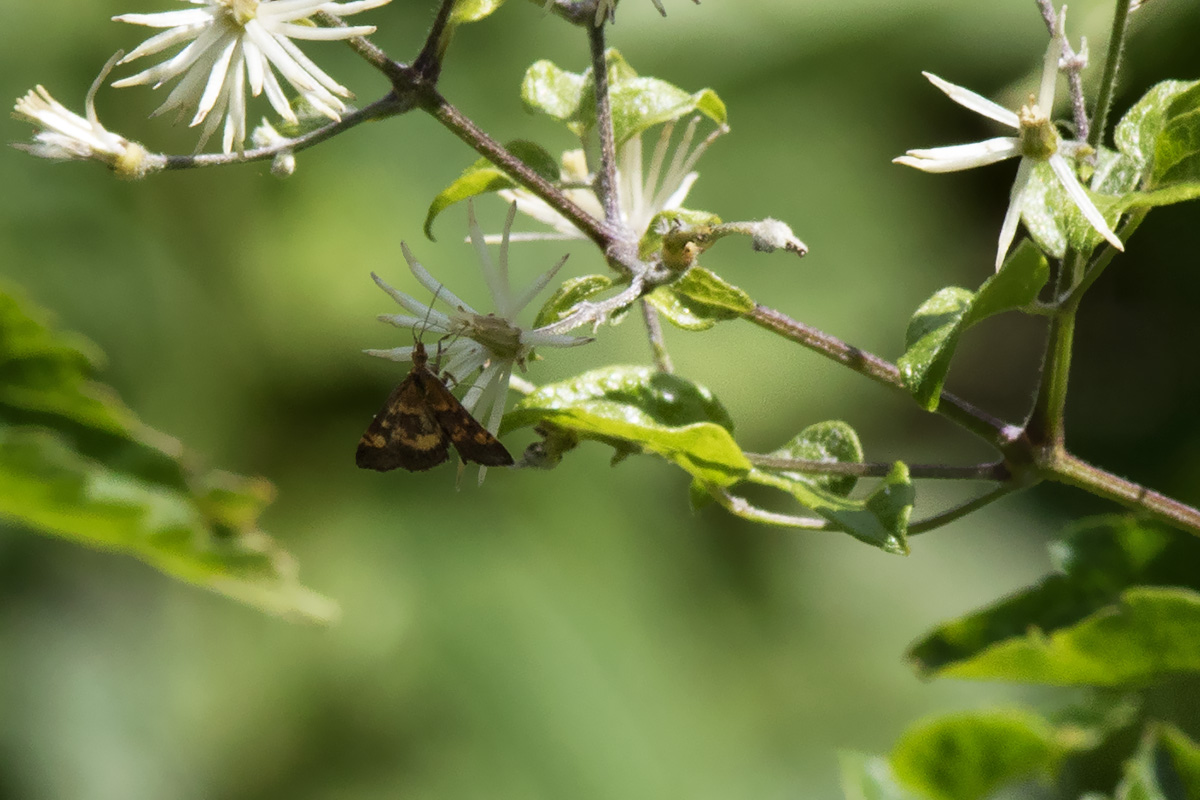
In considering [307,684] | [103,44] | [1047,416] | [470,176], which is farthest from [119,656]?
[1047,416]

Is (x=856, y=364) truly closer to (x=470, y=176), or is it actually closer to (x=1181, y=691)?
(x=470, y=176)

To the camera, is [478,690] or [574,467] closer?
[478,690]

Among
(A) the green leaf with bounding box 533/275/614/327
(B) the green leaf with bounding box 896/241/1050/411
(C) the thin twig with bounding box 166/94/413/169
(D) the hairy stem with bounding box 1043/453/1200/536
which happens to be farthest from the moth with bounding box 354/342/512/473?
(D) the hairy stem with bounding box 1043/453/1200/536

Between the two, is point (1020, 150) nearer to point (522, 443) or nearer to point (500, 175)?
point (500, 175)

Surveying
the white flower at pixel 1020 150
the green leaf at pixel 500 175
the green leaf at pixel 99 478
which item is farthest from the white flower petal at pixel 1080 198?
the green leaf at pixel 99 478

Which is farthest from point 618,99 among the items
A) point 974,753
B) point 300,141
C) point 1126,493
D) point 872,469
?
point 974,753

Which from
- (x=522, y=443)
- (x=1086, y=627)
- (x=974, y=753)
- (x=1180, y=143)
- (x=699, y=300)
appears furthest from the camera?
(x=522, y=443)
